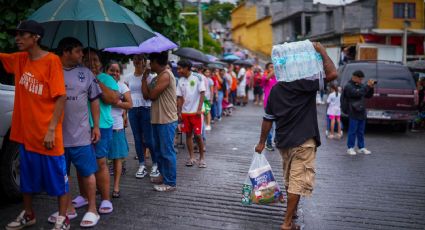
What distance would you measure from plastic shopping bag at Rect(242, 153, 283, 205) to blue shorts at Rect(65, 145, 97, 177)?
1599mm

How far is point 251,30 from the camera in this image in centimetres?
7012

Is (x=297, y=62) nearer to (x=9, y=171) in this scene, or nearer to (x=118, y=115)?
(x=118, y=115)

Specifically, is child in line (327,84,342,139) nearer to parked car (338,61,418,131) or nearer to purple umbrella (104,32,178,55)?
parked car (338,61,418,131)

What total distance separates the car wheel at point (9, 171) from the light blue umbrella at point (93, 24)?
125cm

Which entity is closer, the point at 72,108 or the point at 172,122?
the point at 72,108

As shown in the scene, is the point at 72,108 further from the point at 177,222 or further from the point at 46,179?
the point at 177,222

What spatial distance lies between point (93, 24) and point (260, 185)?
107 inches

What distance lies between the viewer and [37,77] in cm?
421

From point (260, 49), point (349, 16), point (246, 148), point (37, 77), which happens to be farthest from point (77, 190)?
point (260, 49)

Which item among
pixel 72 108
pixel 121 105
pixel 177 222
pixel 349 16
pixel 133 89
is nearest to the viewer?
pixel 72 108

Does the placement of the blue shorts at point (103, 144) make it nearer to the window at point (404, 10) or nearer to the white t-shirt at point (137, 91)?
the white t-shirt at point (137, 91)

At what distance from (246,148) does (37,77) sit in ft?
20.5

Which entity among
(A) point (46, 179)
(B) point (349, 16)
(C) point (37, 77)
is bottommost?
(A) point (46, 179)

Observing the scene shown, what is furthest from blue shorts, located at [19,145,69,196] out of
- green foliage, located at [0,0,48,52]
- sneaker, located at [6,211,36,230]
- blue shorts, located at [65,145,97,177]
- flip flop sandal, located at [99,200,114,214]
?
green foliage, located at [0,0,48,52]
